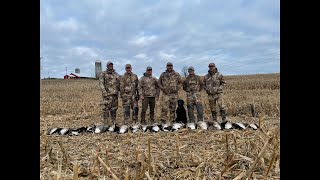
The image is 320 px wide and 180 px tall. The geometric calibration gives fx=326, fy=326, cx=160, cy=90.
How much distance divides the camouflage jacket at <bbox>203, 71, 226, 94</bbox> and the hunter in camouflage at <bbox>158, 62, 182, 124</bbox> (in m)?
1.00

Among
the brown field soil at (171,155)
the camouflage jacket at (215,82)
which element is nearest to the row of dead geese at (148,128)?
the brown field soil at (171,155)

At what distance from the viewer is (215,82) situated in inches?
441

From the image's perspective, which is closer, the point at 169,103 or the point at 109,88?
the point at 109,88

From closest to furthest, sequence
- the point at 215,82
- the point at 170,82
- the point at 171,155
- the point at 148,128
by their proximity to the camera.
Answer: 1. the point at 171,155
2. the point at 148,128
3. the point at 215,82
4. the point at 170,82

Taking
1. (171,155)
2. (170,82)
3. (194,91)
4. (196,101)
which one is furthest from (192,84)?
(171,155)

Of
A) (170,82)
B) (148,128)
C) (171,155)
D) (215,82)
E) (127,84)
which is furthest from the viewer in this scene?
(127,84)

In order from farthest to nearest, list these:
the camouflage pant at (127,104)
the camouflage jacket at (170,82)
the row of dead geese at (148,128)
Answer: the camouflage pant at (127,104), the camouflage jacket at (170,82), the row of dead geese at (148,128)

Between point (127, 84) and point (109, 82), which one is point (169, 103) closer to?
point (127, 84)

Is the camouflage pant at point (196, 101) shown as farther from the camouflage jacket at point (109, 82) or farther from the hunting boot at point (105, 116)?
the hunting boot at point (105, 116)

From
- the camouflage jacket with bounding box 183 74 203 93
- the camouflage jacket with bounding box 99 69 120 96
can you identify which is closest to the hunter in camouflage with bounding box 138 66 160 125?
the camouflage jacket with bounding box 99 69 120 96

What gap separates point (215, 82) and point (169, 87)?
159 centimetres

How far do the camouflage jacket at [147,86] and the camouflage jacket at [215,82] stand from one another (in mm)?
1839

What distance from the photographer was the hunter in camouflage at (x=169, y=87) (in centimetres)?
1130
